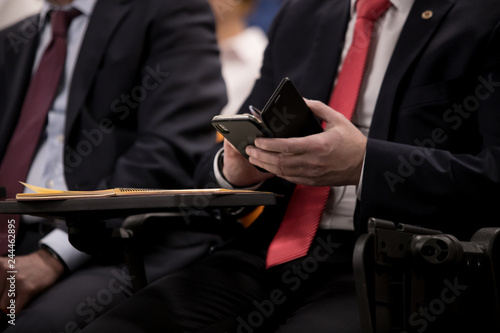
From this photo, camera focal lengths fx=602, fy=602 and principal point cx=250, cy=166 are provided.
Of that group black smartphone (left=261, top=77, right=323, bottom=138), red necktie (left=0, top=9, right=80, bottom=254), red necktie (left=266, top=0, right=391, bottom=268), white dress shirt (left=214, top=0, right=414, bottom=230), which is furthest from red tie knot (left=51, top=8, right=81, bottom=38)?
black smartphone (left=261, top=77, right=323, bottom=138)

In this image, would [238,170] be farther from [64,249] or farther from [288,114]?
[64,249]

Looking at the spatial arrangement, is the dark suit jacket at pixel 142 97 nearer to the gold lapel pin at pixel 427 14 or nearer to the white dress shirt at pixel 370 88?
the white dress shirt at pixel 370 88

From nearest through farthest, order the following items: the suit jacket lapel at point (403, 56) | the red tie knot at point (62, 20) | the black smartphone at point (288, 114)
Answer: the black smartphone at point (288, 114) < the suit jacket lapel at point (403, 56) < the red tie knot at point (62, 20)

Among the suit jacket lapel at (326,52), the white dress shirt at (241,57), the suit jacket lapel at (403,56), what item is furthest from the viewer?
the white dress shirt at (241,57)

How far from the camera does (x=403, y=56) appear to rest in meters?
1.08

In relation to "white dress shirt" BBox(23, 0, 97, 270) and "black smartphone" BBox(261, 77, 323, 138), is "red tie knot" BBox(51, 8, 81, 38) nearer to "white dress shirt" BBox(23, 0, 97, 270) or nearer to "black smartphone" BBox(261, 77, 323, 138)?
"white dress shirt" BBox(23, 0, 97, 270)

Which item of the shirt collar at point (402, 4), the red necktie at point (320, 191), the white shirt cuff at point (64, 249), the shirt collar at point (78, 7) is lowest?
the white shirt cuff at point (64, 249)

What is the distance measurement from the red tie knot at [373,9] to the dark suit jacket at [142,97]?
46cm

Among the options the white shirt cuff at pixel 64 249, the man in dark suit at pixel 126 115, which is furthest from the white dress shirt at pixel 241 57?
the white shirt cuff at pixel 64 249

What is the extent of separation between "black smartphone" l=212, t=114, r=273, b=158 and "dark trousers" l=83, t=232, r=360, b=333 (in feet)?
0.88

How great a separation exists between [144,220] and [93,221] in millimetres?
103

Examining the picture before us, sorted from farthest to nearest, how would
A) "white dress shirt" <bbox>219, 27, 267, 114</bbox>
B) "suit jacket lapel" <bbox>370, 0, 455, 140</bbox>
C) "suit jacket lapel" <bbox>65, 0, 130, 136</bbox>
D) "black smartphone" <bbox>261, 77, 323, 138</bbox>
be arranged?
"white dress shirt" <bbox>219, 27, 267, 114</bbox>
"suit jacket lapel" <bbox>65, 0, 130, 136</bbox>
"suit jacket lapel" <bbox>370, 0, 455, 140</bbox>
"black smartphone" <bbox>261, 77, 323, 138</bbox>

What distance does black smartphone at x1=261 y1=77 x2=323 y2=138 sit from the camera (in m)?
0.86

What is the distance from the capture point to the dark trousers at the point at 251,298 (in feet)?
3.10
